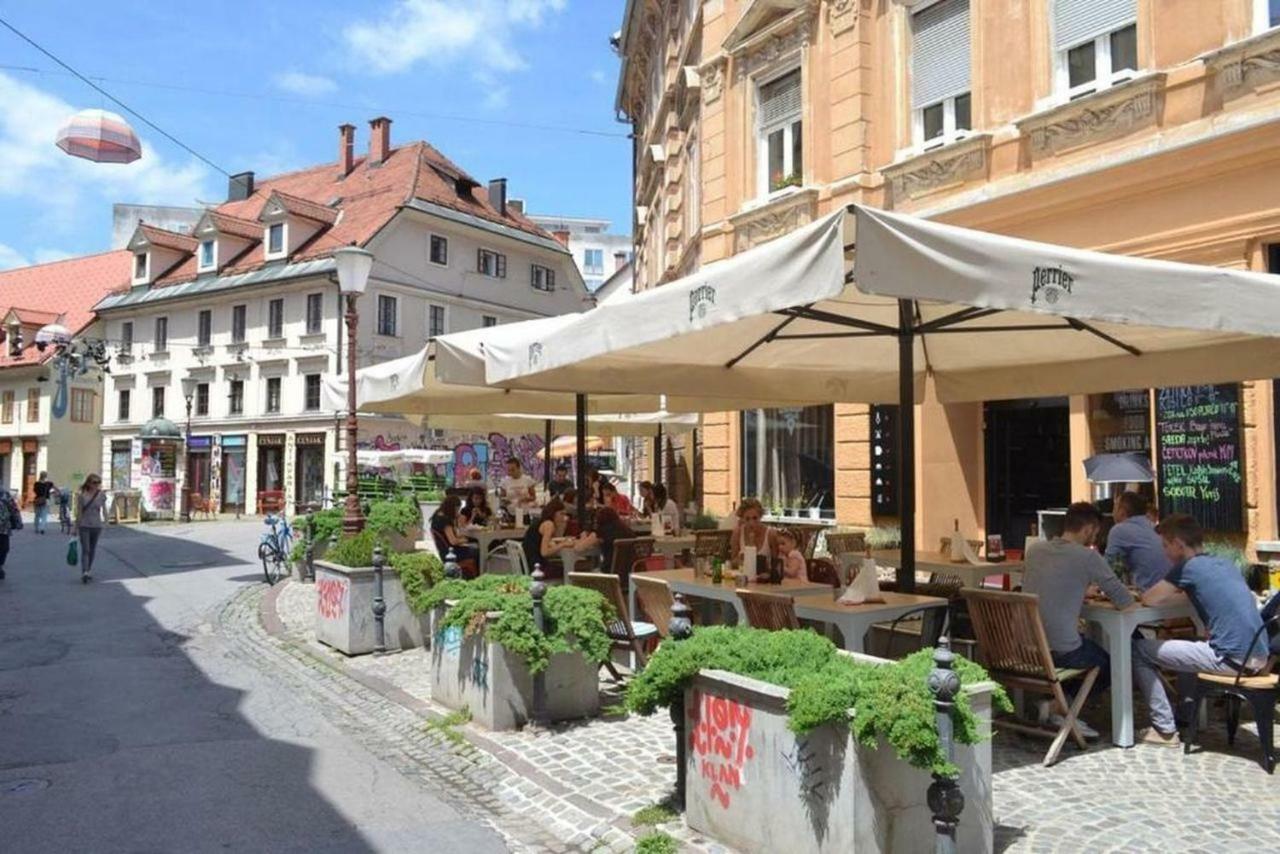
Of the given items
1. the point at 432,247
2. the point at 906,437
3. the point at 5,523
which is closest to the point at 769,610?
the point at 906,437

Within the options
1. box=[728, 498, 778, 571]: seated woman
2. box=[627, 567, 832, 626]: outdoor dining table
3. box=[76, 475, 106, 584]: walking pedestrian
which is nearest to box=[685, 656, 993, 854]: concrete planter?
box=[627, 567, 832, 626]: outdoor dining table

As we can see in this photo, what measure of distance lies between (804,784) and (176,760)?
4125 mm

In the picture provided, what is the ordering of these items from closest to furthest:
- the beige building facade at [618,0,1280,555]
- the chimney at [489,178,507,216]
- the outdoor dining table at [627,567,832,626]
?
the outdoor dining table at [627,567,832,626] → the beige building facade at [618,0,1280,555] → the chimney at [489,178,507,216]

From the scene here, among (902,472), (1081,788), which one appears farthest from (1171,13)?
(1081,788)

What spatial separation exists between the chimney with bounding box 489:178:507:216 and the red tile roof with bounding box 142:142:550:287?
1.00 feet

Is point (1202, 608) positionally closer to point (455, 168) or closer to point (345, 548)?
point (345, 548)

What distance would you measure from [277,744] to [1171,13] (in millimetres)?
10992

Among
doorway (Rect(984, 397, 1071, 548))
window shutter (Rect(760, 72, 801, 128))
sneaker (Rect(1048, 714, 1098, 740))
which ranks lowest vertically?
sneaker (Rect(1048, 714, 1098, 740))

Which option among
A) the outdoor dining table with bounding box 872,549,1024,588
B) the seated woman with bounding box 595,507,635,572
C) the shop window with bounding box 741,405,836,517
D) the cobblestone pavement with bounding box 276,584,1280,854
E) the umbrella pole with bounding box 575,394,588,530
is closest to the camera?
the cobblestone pavement with bounding box 276,584,1280,854

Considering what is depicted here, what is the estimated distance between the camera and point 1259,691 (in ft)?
17.3

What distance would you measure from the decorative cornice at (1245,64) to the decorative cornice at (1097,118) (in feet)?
1.84

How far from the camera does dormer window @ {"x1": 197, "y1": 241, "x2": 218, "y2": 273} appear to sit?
4141 centimetres

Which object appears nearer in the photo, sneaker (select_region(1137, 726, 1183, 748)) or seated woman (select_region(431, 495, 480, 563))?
sneaker (select_region(1137, 726, 1183, 748))

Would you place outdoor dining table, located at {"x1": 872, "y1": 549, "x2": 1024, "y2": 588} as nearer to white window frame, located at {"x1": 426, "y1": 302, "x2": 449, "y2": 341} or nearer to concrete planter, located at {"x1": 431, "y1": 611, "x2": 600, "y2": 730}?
concrete planter, located at {"x1": 431, "y1": 611, "x2": 600, "y2": 730}
